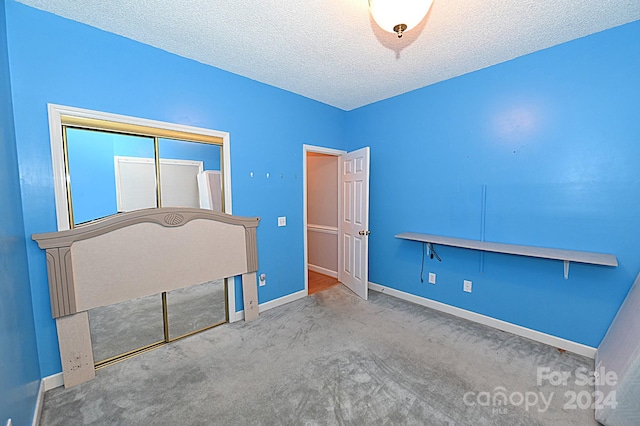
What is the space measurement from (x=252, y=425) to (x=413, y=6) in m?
2.58

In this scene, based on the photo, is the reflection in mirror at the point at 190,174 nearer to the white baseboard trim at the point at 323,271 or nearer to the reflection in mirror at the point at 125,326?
the reflection in mirror at the point at 125,326

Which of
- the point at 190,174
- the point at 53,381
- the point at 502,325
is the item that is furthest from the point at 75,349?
the point at 502,325

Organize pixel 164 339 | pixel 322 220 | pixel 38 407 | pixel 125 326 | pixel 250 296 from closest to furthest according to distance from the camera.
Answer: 1. pixel 38 407
2. pixel 125 326
3. pixel 164 339
4. pixel 250 296
5. pixel 322 220

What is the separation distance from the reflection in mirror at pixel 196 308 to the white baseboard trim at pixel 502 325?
2216 mm

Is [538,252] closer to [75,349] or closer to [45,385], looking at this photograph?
[75,349]

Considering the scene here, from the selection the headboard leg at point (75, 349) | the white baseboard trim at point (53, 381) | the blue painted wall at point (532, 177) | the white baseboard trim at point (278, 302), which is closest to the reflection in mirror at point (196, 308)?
the white baseboard trim at point (278, 302)

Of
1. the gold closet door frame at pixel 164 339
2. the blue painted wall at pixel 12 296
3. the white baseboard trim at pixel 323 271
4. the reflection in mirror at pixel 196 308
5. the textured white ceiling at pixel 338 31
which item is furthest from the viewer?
the white baseboard trim at pixel 323 271

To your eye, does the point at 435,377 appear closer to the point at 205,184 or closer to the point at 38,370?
the point at 205,184

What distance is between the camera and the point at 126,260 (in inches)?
81.9

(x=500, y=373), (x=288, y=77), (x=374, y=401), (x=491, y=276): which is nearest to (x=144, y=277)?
(x=374, y=401)

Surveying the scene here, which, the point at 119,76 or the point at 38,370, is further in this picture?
the point at 119,76

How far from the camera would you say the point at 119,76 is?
207 cm

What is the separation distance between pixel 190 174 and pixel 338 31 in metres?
1.82

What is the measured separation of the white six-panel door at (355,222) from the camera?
336 centimetres
